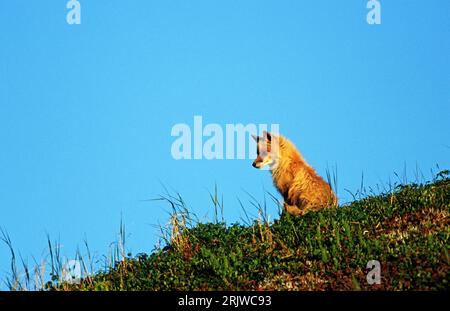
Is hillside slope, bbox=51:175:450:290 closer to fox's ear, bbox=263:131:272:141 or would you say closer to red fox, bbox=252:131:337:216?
red fox, bbox=252:131:337:216

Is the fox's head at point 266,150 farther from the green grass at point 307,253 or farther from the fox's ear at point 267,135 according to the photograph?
the green grass at point 307,253

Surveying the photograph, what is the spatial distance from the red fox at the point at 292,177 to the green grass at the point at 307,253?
1210mm

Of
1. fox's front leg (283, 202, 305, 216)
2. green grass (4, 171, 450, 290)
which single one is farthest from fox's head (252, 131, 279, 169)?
green grass (4, 171, 450, 290)

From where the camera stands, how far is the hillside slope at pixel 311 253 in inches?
376

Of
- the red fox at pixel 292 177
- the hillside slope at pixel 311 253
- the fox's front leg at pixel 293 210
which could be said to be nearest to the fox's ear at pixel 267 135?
the red fox at pixel 292 177

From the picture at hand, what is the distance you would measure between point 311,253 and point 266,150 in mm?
5443

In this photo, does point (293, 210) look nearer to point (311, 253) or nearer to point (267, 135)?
point (267, 135)

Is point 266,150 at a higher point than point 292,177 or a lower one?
higher

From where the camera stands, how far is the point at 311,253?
1062cm

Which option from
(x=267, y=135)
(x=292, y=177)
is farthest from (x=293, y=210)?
(x=267, y=135)

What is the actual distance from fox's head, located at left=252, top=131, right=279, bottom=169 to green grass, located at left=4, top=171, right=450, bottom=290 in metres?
2.69
